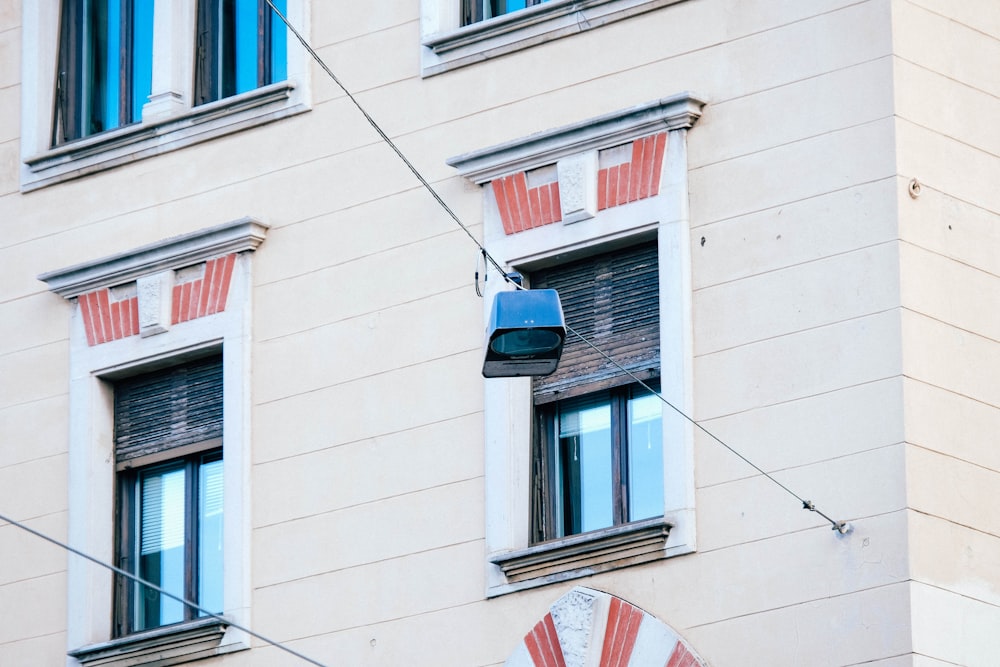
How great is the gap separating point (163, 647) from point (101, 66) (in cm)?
452

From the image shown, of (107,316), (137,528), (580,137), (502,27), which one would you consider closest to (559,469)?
(580,137)

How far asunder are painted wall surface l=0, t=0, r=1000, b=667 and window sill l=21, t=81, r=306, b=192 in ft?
0.35

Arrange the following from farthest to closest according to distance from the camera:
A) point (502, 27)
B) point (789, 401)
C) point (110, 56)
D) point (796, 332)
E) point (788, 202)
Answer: point (110, 56)
point (502, 27)
point (788, 202)
point (796, 332)
point (789, 401)

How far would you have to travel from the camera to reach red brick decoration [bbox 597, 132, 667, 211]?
53.3 ft

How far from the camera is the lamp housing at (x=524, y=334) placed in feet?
46.2

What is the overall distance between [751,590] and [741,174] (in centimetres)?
250

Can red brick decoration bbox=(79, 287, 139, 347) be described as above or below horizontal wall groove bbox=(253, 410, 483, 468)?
above

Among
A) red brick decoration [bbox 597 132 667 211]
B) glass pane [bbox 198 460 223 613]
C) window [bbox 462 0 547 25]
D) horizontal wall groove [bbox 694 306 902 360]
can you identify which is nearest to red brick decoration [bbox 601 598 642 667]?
horizontal wall groove [bbox 694 306 902 360]

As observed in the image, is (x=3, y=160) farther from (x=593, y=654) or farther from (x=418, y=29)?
(x=593, y=654)

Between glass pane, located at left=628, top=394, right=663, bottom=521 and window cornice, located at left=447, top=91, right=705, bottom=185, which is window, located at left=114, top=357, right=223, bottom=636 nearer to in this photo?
window cornice, located at left=447, top=91, right=705, bottom=185

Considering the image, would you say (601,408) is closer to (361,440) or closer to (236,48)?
(361,440)

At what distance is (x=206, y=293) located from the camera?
18.1m

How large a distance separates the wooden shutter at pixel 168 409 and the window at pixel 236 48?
1979 millimetres

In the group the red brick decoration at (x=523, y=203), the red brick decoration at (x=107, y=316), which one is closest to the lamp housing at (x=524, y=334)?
the red brick decoration at (x=523, y=203)
